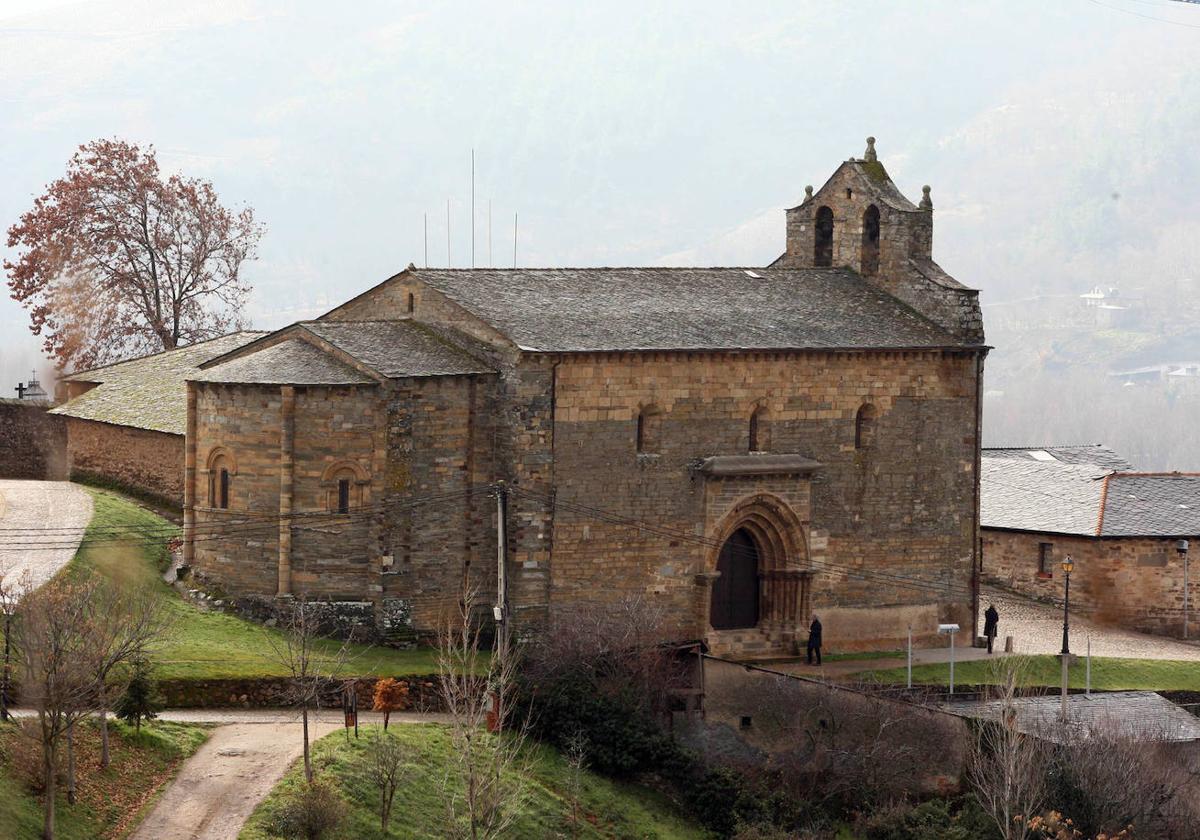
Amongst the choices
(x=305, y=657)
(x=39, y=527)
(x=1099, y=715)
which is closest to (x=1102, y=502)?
(x=1099, y=715)

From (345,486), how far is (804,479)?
10.9m

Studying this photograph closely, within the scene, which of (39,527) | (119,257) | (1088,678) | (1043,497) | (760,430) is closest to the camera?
(39,527)

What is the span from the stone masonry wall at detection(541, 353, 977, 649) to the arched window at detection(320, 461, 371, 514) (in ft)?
13.8

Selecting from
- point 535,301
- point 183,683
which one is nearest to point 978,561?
point 535,301

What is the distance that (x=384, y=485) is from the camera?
40.2 metres

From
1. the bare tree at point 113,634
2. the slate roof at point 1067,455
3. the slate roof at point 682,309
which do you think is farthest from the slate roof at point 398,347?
the slate roof at point 1067,455

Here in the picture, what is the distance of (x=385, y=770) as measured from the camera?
105 feet

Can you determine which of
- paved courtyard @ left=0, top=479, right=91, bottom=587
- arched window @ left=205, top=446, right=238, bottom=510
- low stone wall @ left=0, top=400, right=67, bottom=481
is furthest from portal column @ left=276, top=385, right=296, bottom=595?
low stone wall @ left=0, top=400, right=67, bottom=481

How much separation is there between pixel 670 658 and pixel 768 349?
743 centimetres

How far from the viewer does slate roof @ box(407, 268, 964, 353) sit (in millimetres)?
42312

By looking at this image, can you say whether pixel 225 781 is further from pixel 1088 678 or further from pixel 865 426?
pixel 1088 678

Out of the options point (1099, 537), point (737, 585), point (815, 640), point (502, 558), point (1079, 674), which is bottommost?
point (1079, 674)

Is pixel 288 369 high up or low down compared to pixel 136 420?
up

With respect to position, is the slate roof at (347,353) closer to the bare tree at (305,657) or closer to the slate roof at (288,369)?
the slate roof at (288,369)
